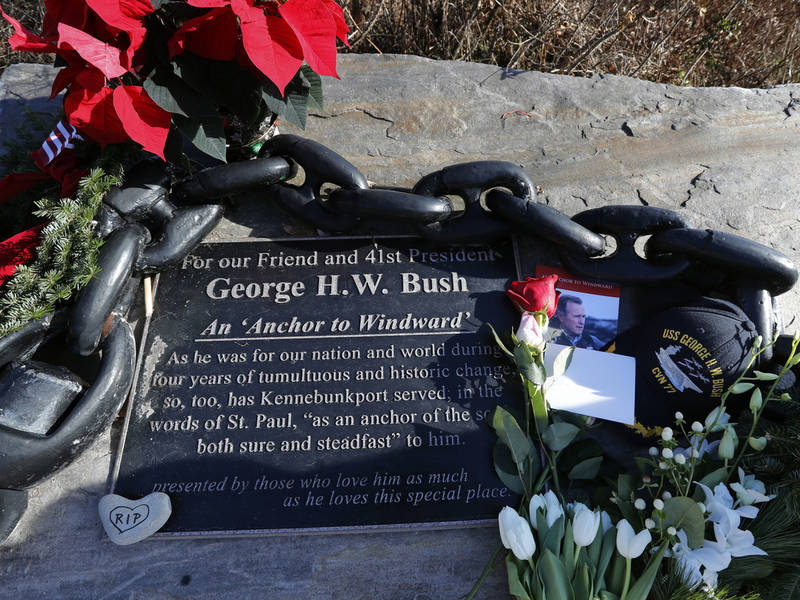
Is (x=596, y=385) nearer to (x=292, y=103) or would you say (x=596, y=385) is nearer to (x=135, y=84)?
(x=292, y=103)

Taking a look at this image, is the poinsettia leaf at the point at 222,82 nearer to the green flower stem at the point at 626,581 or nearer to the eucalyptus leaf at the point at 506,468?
the eucalyptus leaf at the point at 506,468

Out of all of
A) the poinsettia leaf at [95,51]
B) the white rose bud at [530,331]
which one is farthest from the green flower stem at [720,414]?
the poinsettia leaf at [95,51]

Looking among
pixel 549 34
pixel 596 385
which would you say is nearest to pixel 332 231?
pixel 596 385

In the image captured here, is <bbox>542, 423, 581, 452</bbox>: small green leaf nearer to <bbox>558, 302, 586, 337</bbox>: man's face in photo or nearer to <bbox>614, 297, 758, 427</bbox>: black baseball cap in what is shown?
<bbox>614, 297, 758, 427</bbox>: black baseball cap

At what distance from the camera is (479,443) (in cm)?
185

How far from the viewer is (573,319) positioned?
205 centimetres

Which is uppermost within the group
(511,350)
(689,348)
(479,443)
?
(689,348)

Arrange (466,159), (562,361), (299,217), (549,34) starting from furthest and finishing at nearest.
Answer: (549,34) → (466,159) → (299,217) → (562,361)

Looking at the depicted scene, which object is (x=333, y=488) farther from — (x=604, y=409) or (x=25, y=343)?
(x=25, y=343)

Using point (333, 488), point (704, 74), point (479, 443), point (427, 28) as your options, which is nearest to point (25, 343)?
point (333, 488)

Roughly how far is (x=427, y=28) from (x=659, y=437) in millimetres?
2662

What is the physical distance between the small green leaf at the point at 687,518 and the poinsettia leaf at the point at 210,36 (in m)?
1.80

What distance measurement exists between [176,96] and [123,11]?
26cm

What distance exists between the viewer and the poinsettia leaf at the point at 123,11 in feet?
5.53
